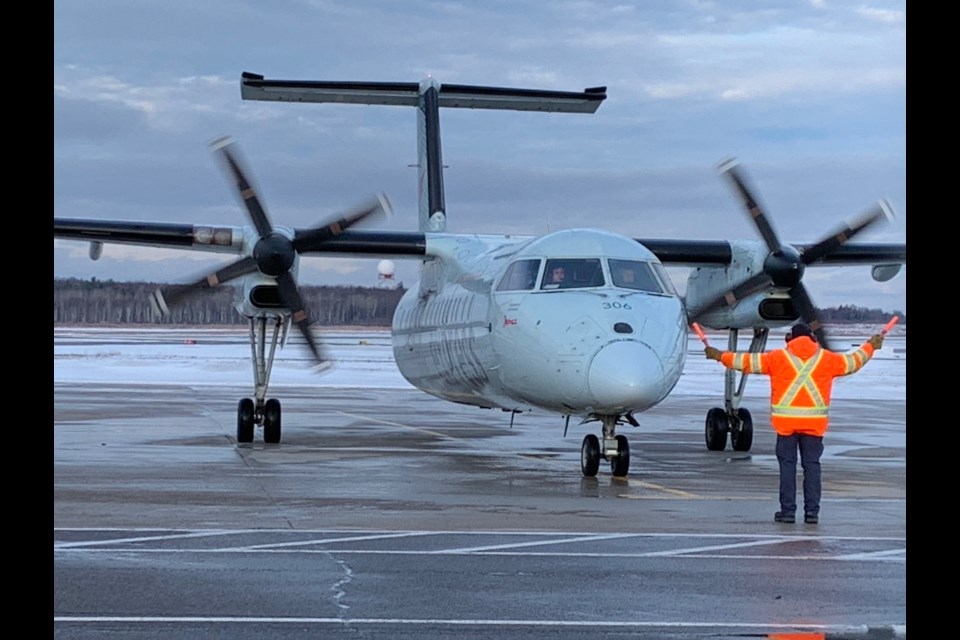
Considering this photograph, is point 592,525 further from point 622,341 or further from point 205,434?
point 205,434

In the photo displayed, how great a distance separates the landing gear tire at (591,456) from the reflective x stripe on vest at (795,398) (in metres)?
3.54

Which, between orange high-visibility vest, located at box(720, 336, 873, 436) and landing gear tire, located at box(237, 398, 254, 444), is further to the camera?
landing gear tire, located at box(237, 398, 254, 444)

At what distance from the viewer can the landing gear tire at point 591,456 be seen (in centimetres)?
1517

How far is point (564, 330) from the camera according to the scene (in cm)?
1505

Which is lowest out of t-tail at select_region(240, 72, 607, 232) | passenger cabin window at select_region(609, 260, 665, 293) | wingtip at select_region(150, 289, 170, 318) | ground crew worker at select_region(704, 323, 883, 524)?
ground crew worker at select_region(704, 323, 883, 524)

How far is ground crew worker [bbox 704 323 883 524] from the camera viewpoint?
11625mm

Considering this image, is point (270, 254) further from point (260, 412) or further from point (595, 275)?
point (595, 275)

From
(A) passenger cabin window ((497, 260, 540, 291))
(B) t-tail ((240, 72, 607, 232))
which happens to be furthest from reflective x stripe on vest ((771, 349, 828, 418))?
(B) t-tail ((240, 72, 607, 232))

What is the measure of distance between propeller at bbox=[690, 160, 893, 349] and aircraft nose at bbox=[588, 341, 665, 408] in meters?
6.11

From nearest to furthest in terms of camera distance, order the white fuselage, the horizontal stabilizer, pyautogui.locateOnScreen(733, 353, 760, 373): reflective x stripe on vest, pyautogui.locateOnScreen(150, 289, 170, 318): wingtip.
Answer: pyautogui.locateOnScreen(733, 353, 760, 373): reflective x stripe on vest, the white fuselage, pyautogui.locateOnScreen(150, 289, 170, 318): wingtip, the horizontal stabilizer

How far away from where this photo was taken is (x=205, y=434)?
22.3 m

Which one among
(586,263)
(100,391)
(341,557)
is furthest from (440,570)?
(100,391)

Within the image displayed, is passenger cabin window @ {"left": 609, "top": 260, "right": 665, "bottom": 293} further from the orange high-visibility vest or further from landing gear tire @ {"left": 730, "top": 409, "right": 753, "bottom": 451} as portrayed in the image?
landing gear tire @ {"left": 730, "top": 409, "right": 753, "bottom": 451}

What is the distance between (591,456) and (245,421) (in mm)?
7303
